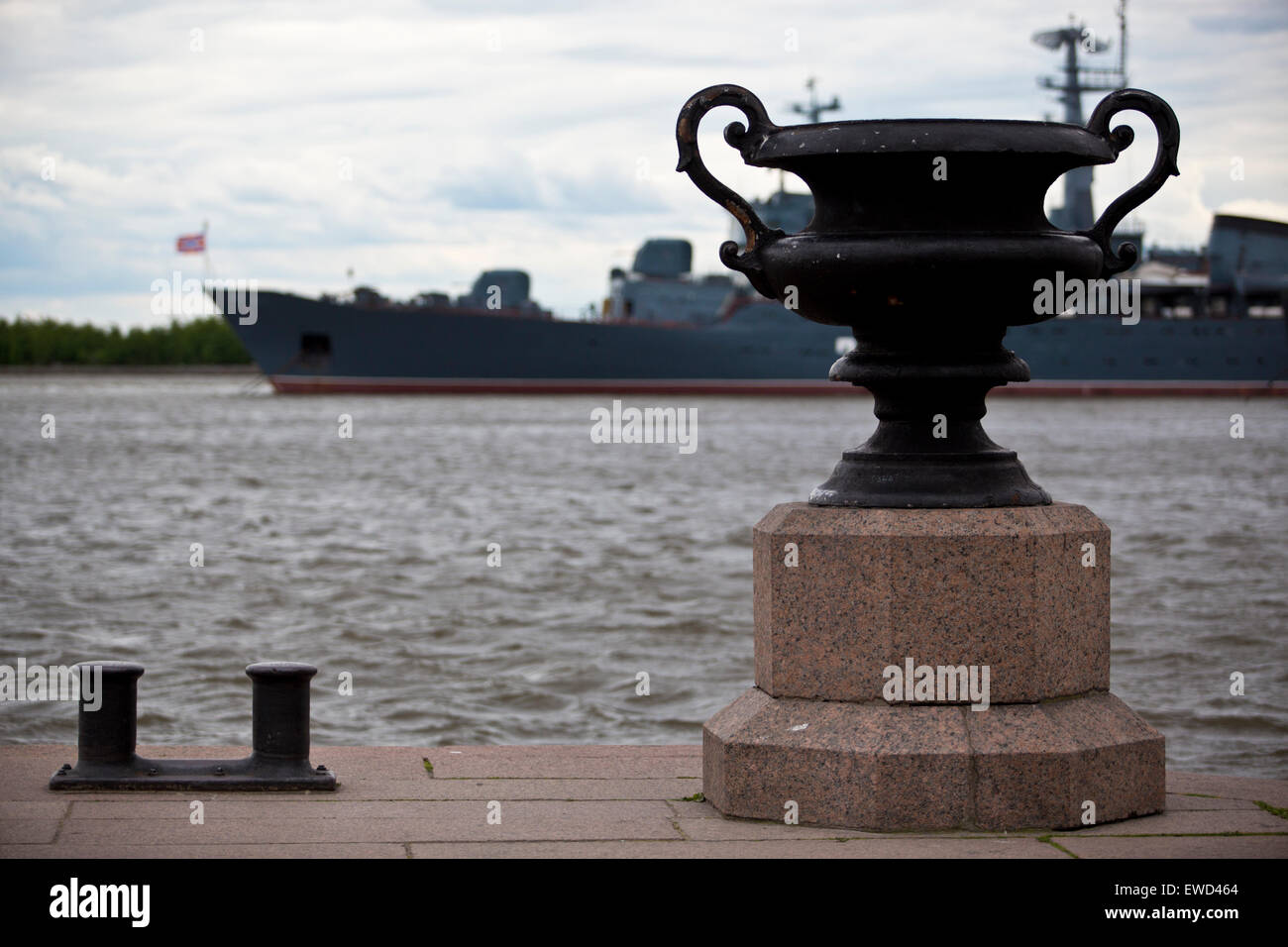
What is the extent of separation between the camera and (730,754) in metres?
4.70

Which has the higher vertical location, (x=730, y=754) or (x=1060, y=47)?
(x=1060, y=47)

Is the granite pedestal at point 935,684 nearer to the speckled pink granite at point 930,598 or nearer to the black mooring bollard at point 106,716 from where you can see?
the speckled pink granite at point 930,598

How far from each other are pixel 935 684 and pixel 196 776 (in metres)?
2.19

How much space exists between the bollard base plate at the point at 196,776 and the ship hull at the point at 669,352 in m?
71.5

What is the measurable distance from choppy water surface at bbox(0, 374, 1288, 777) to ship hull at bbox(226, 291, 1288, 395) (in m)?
36.8

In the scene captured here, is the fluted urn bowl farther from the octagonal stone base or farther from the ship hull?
the ship hull

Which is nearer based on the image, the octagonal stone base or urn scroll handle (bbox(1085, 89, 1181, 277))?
the octagonal stone base

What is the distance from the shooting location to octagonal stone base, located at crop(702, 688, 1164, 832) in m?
4.48

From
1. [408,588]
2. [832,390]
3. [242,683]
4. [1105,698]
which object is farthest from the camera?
[832,390]

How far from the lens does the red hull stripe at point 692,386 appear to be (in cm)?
7956

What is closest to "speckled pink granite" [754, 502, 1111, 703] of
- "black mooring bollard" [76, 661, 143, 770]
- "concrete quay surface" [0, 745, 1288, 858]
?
"concrete quay surface" [0, 745, 1288, 858]
